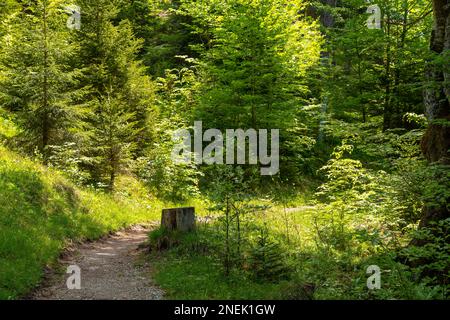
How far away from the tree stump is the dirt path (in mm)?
1049

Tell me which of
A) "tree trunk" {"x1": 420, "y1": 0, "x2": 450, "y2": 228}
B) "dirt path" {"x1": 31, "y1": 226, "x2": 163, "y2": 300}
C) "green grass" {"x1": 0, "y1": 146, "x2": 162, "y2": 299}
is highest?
"tree trunk" {"x1": 420, "y1": 0, "x2": 450, "y2": 228}

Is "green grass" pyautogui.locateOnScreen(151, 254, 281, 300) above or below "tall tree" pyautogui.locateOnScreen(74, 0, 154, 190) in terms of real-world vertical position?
below

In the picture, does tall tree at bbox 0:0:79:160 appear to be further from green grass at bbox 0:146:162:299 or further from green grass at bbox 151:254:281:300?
green grass at bbox 151:254:281:300

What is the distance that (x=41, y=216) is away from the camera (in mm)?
11180

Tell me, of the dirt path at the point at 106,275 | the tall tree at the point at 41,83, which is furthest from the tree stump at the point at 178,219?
the tall tree at the point at 41,83

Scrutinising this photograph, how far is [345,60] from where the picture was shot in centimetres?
2392

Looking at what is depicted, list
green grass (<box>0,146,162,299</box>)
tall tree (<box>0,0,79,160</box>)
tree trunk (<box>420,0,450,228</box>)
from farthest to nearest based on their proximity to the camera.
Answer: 1. tall tree (<box>0,0,79,160</box>)
2. tree trunk (<box>420,0,450,228</box>)
3. green grass (<box>0,146,162,299</box>)

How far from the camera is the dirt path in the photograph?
8055mm

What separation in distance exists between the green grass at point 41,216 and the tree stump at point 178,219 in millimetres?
2454

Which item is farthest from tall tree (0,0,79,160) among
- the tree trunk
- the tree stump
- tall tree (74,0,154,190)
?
the tree trunk

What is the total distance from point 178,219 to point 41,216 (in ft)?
11.4

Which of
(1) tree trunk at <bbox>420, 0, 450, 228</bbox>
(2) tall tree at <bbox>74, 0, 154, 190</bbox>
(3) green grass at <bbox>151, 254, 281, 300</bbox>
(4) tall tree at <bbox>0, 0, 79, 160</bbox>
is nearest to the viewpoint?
(3) green grass at <bbox>151, 254, 281, 300</bbox>
